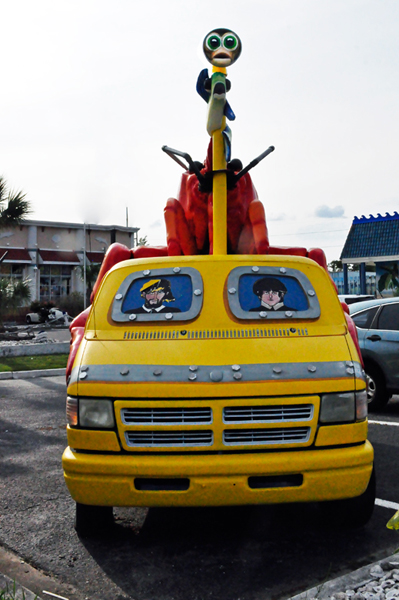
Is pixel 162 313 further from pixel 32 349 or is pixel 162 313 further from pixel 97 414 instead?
pixel 32 349

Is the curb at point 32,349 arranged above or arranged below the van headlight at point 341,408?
below

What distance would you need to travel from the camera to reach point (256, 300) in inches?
165

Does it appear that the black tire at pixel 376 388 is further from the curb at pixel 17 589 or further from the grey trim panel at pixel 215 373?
the curb at pixel 17 589

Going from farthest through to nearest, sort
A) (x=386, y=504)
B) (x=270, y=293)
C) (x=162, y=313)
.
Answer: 1. (x=386, y=504)
2. (x=270, y=293)
3. (x=162, y=313)

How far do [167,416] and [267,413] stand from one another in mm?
583

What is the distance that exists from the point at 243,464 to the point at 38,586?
1302mm

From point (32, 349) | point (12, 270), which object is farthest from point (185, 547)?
point (12, 270)

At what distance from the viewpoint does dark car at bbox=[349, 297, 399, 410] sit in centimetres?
788

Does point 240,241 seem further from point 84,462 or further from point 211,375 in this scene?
point 84,462

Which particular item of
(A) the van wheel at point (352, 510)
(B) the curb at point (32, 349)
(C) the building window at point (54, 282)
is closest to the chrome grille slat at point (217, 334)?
(A) the van wheel at point (352, 510)

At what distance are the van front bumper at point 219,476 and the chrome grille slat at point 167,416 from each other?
0.19 meters

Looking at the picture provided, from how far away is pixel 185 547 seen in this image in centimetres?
387

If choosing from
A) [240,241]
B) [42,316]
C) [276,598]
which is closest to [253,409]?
[276,598]

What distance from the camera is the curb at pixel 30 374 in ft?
40.9
